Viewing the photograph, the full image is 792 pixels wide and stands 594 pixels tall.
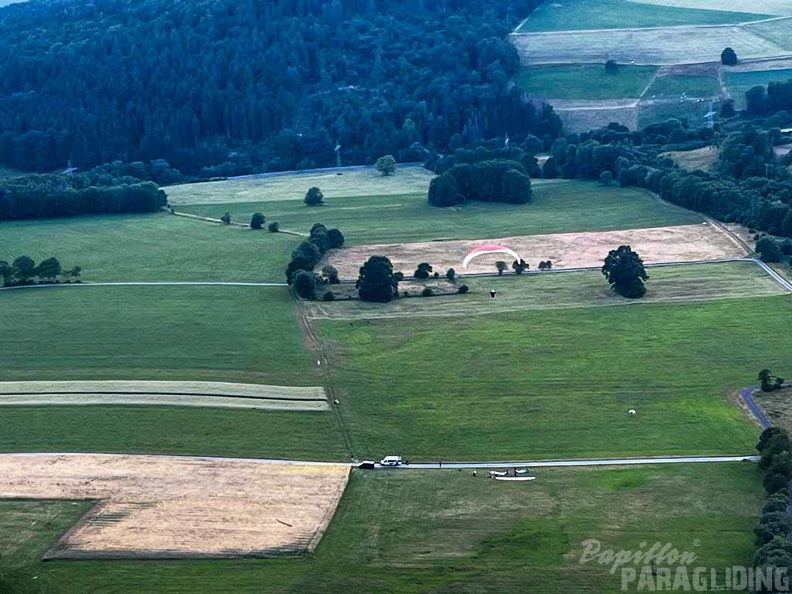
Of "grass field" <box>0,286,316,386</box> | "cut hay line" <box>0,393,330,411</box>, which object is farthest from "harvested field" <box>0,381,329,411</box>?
"grass field" <box>0,286,316,386</box>

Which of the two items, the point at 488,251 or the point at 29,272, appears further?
the point at 488,251

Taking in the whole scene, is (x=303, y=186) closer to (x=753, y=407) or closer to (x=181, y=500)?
(x=753, y=407)

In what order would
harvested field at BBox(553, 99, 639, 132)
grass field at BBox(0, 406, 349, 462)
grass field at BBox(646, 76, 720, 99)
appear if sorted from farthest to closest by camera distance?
grass field at BBox(646, 76, 720, 99) → harvested field at BBox(553, 99, 639, 132) → grass field at BBox(0, 406, 349, 462)

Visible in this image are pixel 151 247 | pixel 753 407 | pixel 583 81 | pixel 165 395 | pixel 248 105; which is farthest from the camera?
pixel 583 81

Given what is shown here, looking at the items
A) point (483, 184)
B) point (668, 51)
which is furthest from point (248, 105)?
point (668, 51)

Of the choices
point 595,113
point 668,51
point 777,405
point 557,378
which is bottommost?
point 777,405

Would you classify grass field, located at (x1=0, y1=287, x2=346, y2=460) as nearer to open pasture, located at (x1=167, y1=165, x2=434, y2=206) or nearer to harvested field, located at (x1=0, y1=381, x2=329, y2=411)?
harvested field, located at (x1=0, y1=381, x2=329, y2=411)
